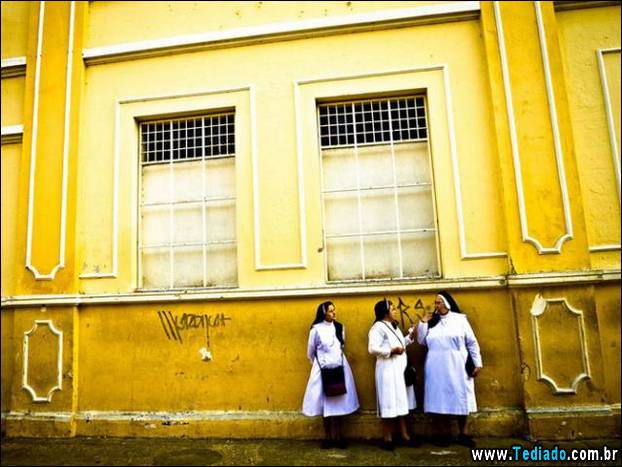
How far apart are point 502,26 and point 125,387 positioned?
674 centimetres

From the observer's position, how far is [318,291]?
20.5 ft

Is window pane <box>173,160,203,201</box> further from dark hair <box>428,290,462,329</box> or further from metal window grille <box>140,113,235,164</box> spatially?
dark hair <box>428,290,462,329</box>

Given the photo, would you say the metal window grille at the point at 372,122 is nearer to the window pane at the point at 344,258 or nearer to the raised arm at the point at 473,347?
the window pane at the point at 344,258

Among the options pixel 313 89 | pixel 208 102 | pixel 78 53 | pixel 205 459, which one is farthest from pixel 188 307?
pixel 78 53

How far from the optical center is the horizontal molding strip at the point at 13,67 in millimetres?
7457

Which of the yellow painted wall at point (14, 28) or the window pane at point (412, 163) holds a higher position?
the yellow painted wall at point (14, 28)

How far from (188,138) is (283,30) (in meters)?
1.99

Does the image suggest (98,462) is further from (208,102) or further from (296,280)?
(208,102)

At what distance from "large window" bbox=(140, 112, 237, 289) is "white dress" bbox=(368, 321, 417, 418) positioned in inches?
85.4

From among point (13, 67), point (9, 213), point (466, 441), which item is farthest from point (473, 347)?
point (13, 67)

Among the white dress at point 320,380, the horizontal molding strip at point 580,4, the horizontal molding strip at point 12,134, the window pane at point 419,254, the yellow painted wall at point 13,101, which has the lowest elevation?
the white dress at point 320,380

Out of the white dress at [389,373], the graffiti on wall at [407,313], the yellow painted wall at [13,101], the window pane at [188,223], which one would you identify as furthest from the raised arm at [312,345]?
the yellow painted wall at [13,101]

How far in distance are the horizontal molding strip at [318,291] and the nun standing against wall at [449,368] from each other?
49 cm

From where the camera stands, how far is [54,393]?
6.56 metres
